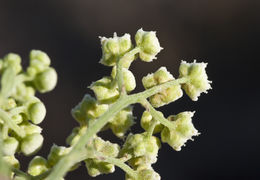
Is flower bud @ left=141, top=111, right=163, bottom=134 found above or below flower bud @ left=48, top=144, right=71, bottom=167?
above

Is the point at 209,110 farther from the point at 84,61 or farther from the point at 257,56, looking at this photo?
the point at 84,61

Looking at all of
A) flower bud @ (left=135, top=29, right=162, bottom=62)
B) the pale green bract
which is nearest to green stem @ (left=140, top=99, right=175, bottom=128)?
the pale green bract

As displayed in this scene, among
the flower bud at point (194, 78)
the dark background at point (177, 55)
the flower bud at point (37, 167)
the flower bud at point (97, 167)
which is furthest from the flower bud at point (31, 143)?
the dark background at point (177, 55)

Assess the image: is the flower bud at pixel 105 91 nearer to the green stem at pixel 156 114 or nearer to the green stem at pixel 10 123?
the green stem at pixel 156 114

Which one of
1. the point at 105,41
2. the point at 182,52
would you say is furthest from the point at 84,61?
the point at 105,41

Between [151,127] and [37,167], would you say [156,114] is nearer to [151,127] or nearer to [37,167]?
[151,127]

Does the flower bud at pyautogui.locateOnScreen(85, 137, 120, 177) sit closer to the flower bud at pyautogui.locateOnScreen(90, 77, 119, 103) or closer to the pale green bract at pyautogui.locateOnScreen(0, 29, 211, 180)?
the pale green bract at pyautogui.locateOnScreen(0, 29, 211, 180)

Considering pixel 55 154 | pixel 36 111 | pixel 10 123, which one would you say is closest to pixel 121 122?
pixel 55 154
